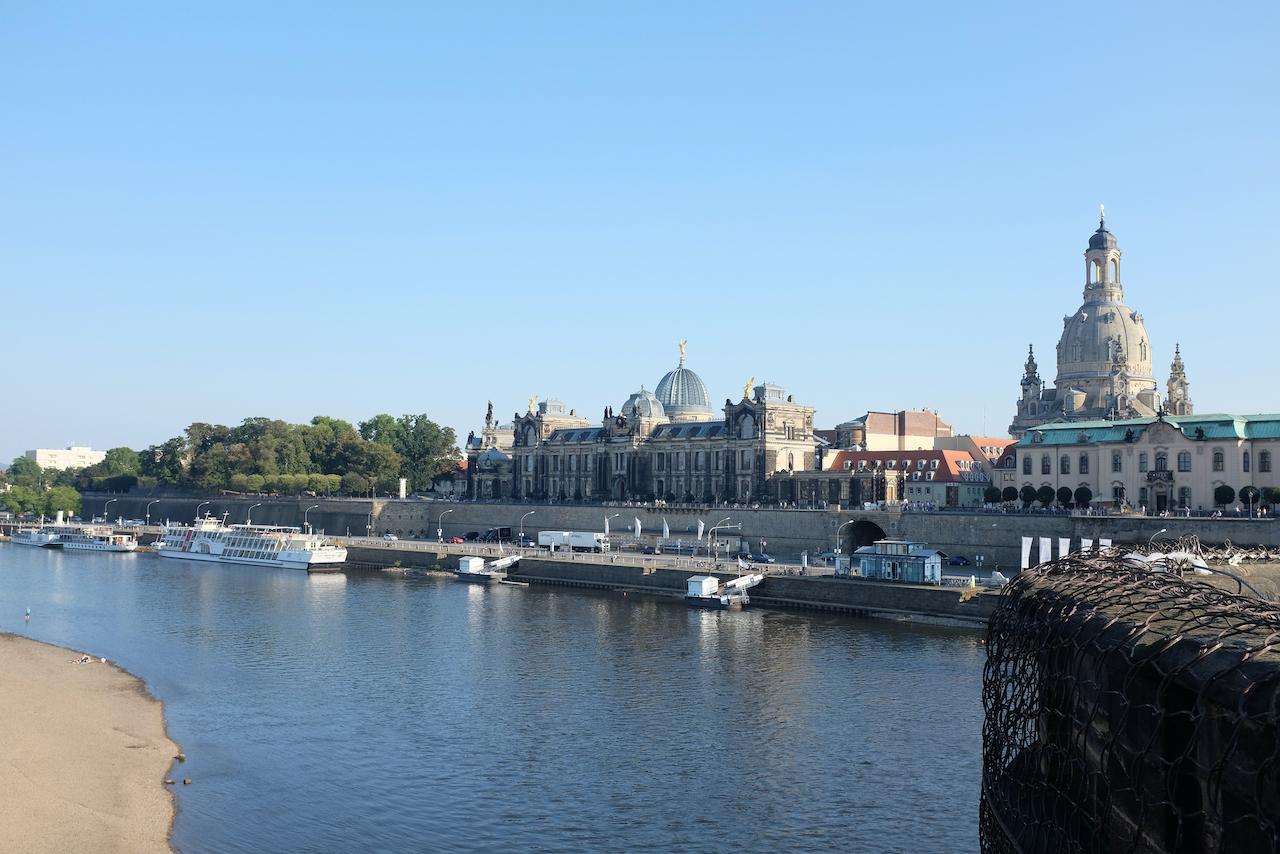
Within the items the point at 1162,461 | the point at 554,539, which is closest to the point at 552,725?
the point at 1162,461

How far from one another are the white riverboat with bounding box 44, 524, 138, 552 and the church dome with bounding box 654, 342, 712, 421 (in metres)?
64.4

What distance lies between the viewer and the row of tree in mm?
154000

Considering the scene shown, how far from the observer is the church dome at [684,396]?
14623cm

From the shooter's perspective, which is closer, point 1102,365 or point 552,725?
point 552,725

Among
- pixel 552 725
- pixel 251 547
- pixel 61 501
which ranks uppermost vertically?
pixel 61 501

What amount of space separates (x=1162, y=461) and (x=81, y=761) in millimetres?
77096

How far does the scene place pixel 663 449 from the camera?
436 feet

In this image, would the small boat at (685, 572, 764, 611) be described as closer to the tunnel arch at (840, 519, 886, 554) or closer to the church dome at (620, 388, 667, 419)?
the tunnel arch at (840, 519, 886, 554)

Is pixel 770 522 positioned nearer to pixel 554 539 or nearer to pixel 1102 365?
pixel 554 539

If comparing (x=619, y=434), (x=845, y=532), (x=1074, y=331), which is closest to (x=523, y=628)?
(x=845, y=532)

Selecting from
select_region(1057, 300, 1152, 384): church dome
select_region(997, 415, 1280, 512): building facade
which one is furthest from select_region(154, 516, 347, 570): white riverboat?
select_region(1057, 300, 1152, 384): church dome

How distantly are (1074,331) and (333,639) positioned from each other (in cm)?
10556

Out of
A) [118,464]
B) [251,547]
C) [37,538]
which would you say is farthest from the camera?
[118,464]

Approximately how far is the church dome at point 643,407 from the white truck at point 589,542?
105 ft
